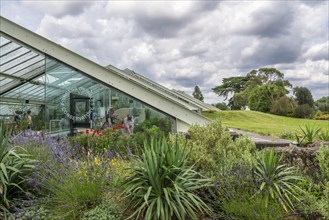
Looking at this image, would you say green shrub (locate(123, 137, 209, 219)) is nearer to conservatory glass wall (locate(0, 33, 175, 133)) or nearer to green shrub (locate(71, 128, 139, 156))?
green shrub (locate(71, 128, 139, 156))

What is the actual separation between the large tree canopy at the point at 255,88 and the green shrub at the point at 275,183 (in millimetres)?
38357

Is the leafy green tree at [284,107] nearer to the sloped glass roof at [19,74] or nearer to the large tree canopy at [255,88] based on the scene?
the large tree canopy at [255,88]

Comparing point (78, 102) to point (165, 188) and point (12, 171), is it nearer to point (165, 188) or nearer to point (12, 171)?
point (12, 171)

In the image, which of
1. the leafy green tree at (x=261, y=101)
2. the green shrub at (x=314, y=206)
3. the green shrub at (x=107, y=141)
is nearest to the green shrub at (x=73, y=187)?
the green shrub at (x=314, y=206)

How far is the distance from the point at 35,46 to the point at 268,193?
934cm

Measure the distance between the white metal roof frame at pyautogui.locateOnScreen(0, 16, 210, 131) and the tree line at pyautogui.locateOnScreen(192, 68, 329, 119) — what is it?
2849cm

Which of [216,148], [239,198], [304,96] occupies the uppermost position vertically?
[304,96]

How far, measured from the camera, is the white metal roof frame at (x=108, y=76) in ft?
31.4

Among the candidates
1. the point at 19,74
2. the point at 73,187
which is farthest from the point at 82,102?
the point at 19,74

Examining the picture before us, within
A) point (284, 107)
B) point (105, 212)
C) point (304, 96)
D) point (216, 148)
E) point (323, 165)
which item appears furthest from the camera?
point (304, 96)

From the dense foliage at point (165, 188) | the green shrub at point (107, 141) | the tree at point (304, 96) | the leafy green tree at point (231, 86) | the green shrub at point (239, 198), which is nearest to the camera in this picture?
the green shrub at point (239, 198)

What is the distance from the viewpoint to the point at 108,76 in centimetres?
982

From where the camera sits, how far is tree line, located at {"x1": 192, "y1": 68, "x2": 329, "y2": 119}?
117 feet

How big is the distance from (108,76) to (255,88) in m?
37.3
